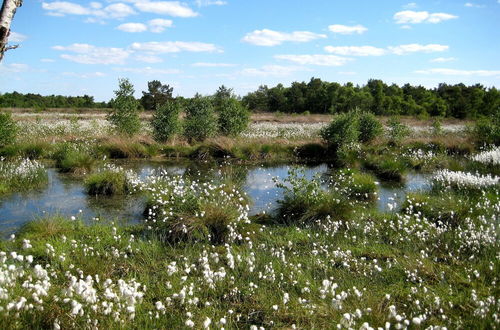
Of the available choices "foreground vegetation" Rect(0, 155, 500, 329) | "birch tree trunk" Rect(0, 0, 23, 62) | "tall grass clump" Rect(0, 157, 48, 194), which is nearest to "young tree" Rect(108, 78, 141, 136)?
"tall grass clump" Rect(0, 157, 48, 194)

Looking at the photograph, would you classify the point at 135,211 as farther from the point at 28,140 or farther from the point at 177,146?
the point at 28,140

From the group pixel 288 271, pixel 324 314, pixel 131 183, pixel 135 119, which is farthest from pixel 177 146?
pixel 324 314

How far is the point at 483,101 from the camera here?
6494 cm

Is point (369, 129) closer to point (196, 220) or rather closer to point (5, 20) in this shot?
point (196, 220)

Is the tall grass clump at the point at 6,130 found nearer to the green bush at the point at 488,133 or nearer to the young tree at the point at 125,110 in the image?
the young tree at the point at 125,110

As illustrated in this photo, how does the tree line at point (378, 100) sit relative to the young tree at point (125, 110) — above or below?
above

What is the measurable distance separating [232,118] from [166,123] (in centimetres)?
404

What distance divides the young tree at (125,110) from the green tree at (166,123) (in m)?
1.18

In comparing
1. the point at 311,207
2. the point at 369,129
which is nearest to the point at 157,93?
the point at 369,129

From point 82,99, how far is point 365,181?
71185 mm

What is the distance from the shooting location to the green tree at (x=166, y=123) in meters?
22.4

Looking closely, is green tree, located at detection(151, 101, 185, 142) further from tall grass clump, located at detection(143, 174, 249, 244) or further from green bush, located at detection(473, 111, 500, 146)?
green bush, located at detection(473, 111, 500, 146)

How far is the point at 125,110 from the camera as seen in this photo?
22.3 metres

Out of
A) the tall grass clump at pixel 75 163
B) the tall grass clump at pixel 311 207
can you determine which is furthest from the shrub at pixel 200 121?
the tall grass clump at pixel 311 207
